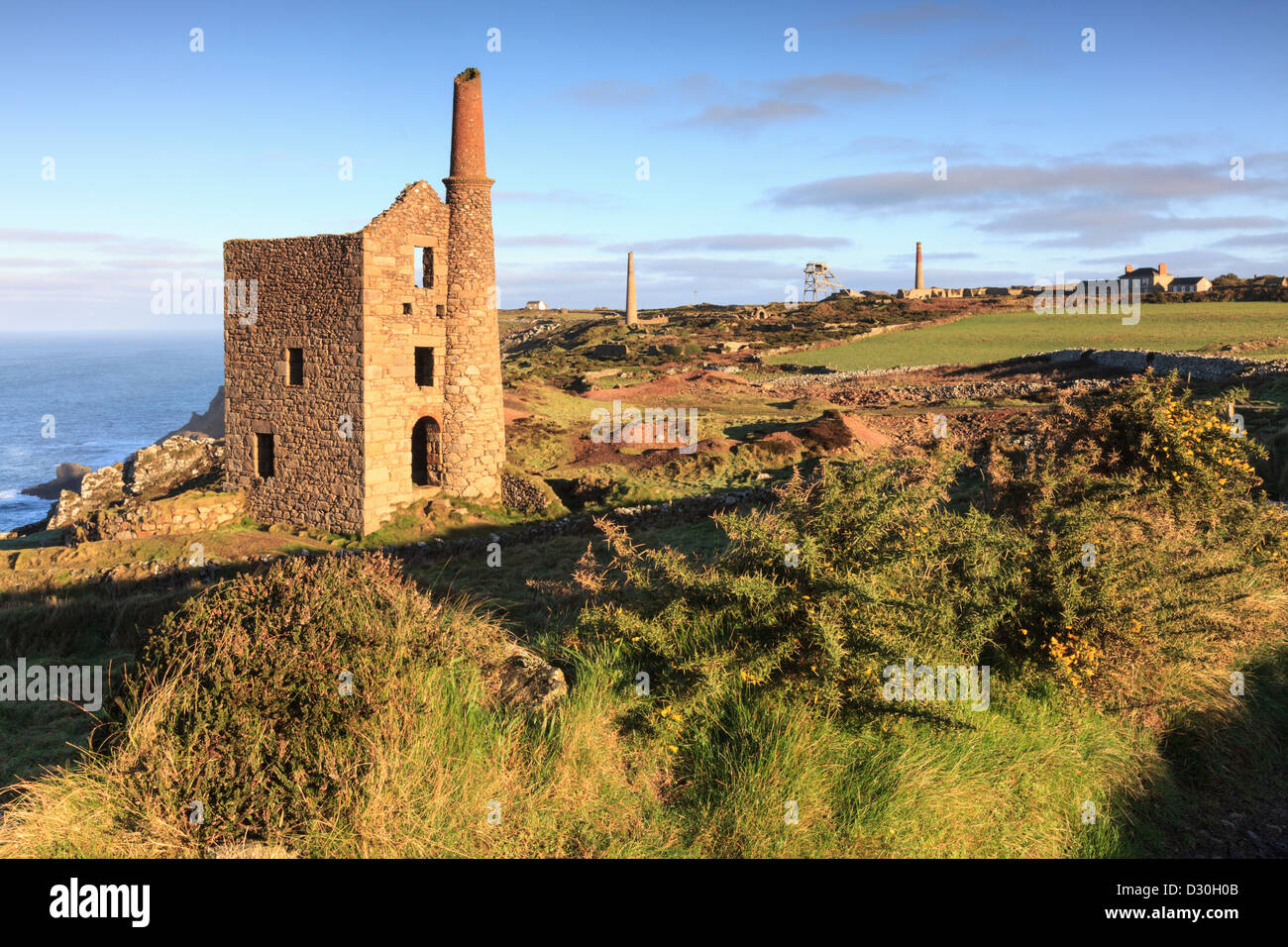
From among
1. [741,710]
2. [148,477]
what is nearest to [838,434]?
[741,710]

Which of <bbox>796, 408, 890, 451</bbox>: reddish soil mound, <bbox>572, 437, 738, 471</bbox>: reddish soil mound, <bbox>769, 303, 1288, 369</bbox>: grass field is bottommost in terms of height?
<bbox>572, 437, 738, 471</bbox>: reddish soil mound

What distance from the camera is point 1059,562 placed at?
23.5ft

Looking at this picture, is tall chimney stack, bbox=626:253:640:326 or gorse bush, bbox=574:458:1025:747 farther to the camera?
tall chimney stack, bbox=626:253:640:326

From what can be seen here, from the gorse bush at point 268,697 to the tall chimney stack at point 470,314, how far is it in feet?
50.8

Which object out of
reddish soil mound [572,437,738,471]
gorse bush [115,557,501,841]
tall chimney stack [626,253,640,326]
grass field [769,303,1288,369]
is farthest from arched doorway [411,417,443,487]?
tall chimney stack [626,253,640,326]

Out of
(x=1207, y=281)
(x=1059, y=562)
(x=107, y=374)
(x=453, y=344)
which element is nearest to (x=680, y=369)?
(x=453, y=344)

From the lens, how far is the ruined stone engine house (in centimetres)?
1933

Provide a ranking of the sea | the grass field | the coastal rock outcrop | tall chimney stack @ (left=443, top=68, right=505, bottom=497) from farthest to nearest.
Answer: the sea
the grass field
the coastal rock outcrop
tall chimney stack @ (left=443, top=68, right=505, bottom=497)

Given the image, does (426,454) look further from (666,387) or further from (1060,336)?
(1060,336)

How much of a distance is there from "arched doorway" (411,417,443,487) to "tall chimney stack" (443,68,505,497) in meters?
0.24

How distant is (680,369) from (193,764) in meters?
45.0

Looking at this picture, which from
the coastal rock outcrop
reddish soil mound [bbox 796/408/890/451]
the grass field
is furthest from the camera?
the grass field

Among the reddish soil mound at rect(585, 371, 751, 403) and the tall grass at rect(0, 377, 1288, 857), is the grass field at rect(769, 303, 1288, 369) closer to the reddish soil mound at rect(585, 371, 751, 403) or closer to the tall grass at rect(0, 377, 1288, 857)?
the reddish soil mound at rect(585, 371, 751, 403)

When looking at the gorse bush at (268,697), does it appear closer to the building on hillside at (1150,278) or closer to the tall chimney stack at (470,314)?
the tall chimney stack at (470,314)
